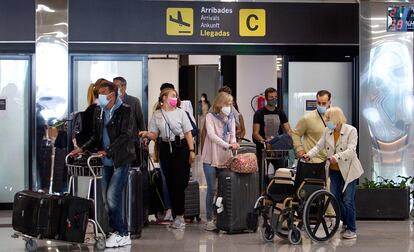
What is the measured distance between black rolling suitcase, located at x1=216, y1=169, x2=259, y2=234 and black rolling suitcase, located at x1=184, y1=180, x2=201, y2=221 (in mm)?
841

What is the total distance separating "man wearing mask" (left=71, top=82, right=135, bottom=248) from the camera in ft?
24.3

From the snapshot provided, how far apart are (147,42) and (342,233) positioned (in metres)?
3.78

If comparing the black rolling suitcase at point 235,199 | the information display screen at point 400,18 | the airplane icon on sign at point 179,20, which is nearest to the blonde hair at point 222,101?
the black rolling suitcase at point 235,199

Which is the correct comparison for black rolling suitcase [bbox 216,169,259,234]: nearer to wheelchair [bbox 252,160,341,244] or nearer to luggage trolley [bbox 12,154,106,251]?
wheelchair [bbox 252,160,341,244]

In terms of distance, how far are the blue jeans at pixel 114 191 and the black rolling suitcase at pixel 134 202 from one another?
1.28 ft

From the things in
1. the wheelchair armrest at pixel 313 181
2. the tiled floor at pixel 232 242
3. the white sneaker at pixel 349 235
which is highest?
the wheelchair armrest at pixel 313 181

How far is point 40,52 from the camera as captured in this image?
1016 centimetres

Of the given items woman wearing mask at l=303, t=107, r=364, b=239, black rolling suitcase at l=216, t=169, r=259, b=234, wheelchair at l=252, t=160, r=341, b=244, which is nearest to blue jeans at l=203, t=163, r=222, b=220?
black rolling suitcase at l=216, t=169, r=259, b=234

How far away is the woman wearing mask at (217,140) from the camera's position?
29.5 ft

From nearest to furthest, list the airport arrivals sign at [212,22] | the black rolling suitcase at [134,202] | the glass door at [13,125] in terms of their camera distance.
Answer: the black rolling suitcase at [134,202] → the airport arrivals sign at [212,22] → the glass door at [13,125]

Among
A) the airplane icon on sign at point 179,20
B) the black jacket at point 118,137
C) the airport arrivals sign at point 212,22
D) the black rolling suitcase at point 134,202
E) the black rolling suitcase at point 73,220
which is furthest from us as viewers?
the airplane icon on sign at point 179,20

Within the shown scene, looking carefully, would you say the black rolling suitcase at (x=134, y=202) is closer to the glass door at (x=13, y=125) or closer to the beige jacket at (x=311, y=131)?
the beige jacket at (x=311, y=131)

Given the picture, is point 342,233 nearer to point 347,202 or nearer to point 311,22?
point 347,202

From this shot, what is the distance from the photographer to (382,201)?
9.94 m
